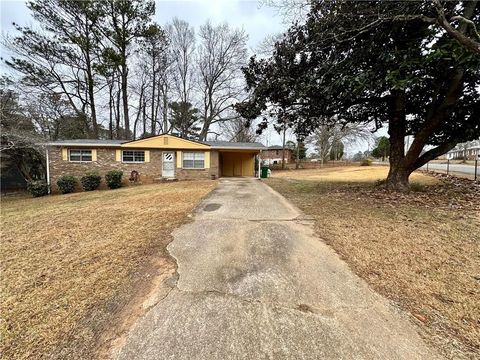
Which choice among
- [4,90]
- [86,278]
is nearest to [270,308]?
[86,278]

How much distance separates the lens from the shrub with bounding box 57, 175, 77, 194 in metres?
13.5

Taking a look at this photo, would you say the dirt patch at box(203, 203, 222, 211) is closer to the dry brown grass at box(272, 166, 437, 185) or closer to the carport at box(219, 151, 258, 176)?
the dry brown grass at box(272, 166, 437, 185)

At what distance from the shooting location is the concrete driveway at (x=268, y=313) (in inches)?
66.7

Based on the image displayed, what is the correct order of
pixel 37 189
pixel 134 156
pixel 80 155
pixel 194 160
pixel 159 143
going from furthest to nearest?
1. pixel 194 160
2. pixel 134 156
3. pixel 159 143
4. pixel 80 155
5. pixel 37 189

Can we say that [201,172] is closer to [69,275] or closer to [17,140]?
[17,140]

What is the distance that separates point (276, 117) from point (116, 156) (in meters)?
10.9

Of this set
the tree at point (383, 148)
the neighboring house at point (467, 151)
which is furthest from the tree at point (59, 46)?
the neighboring house at point (467, 151)

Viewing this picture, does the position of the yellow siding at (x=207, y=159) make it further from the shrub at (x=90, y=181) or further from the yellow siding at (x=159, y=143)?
the shrub at (x=90, y=181)

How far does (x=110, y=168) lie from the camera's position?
14617 millimetres

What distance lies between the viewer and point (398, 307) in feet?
7.22

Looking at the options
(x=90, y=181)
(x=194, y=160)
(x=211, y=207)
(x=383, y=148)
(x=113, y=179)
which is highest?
(x=383, y=148)

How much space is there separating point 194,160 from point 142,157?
11.3 feet

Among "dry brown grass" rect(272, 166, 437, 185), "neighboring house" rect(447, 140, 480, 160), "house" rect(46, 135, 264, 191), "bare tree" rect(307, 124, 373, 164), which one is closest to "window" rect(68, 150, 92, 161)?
"house" rect(46, 135, 264, 191)

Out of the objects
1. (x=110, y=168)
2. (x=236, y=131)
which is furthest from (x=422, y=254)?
(x=236, y=131)
